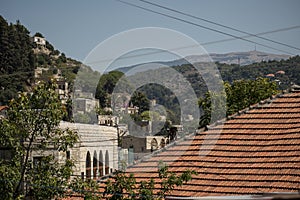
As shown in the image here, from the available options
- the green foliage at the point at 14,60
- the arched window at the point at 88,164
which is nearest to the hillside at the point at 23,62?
the green foliage at the point at 14,60

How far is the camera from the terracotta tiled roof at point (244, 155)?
40.7 ft

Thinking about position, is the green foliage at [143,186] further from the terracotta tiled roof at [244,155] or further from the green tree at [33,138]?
the green tree at [33,138]

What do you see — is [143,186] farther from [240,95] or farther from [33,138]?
[240,95]

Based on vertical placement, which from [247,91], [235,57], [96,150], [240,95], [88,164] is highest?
[235,57]

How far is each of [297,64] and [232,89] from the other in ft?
43.9

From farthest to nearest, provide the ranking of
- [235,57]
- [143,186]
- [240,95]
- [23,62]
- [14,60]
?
1. [23,62]
2. [14,60]
3. [235,57]
4. [240,95]
5. [143,186]

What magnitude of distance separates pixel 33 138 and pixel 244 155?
478 centimetres

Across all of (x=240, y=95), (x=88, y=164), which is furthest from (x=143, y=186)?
(x=240, y=95)

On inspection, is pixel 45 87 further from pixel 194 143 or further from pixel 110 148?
pixel 110 148

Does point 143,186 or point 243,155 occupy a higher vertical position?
point 243,155

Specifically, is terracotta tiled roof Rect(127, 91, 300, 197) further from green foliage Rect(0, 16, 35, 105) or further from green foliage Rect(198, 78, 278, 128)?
green foliage Rect(0, 16, 35, 105)

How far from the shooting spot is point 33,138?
1477cm

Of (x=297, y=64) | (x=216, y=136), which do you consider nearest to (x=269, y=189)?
(x=216, y=136)

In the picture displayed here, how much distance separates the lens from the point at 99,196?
12969mm
